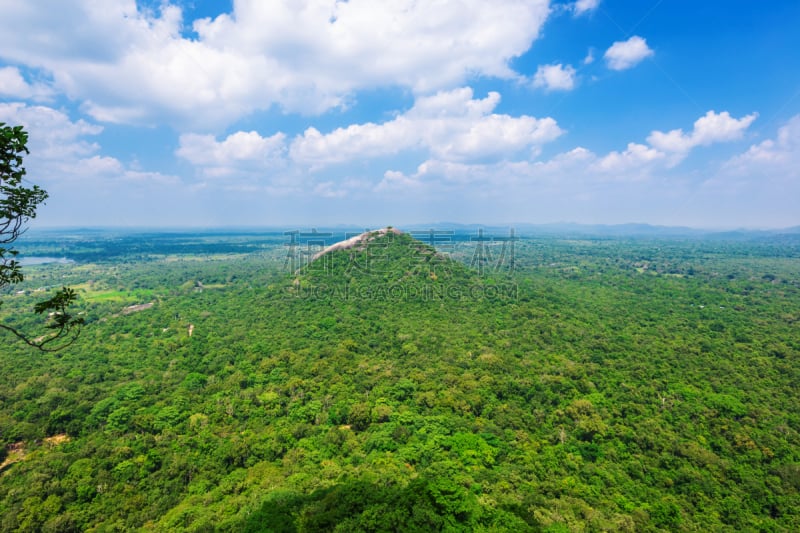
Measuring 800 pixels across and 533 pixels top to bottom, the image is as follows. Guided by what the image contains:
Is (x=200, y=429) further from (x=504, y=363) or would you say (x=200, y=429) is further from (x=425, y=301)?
(x=425, y=301)

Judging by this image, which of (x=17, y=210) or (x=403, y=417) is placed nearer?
(x=17, y=210)

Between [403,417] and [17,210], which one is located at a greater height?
[17,210]

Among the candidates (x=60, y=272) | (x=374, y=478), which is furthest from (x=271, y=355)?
(x=60, y=272)

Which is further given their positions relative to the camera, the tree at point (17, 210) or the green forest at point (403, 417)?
the green forest at point (403, 417)

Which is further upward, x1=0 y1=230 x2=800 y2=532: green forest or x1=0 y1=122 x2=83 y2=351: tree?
x1=0 y1=122 x2=83 y2=351: tree

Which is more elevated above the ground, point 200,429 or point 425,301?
point 425,301

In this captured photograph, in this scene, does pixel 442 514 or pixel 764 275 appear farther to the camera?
pixel 764 275

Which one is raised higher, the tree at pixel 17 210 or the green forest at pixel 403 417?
the tree at pixel 17 210

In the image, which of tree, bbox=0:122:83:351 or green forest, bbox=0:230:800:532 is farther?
green forest, bbox=0:230:800:532
